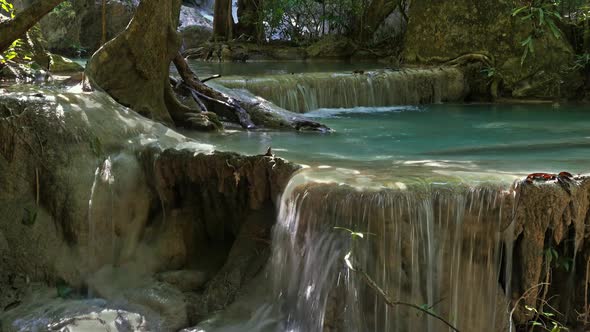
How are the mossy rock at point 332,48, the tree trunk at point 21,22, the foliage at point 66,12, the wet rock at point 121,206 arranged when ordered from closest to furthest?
the wet rock at point 121,206 < the tree trunk at point 21,22 < the mossy rock at point 332,48 < the foliage at point 66,12

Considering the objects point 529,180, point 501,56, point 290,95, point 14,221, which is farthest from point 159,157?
point 501,56

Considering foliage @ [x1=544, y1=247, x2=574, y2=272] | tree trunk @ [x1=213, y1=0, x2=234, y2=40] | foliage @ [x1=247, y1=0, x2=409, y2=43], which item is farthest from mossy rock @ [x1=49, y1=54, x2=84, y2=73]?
tree trunk @ [x1=213, y1=0, x2=234, y2=40]

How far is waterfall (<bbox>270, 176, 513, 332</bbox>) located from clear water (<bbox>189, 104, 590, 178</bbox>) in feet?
2.84

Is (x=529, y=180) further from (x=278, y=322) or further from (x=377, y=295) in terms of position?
(x=278, y=322)

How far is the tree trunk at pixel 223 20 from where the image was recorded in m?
19.8

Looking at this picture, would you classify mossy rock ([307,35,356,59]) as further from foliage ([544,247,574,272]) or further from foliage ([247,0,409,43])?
foliage ([544,247,574,272])

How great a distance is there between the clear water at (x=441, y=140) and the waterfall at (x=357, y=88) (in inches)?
15.6

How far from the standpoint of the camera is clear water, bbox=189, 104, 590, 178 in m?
6.39

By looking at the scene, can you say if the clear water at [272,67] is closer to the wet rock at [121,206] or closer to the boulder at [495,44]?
the boulder at [495,44]

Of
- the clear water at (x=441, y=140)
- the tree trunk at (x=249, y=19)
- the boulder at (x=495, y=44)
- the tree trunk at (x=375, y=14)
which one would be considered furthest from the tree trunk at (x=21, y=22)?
the tree trunk at (x=375, y=14)

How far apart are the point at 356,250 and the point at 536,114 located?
23.4 ft

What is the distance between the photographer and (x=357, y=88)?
12375 millimetres

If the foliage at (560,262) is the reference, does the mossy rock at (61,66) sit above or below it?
above

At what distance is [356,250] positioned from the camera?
16.8 ft
